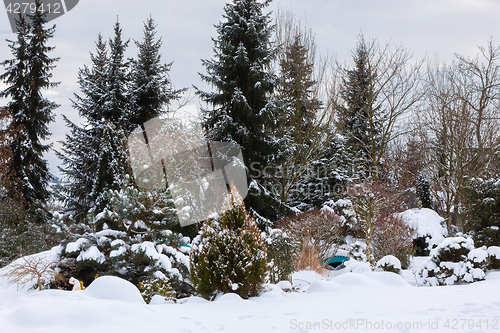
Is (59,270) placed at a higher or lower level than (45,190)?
lower

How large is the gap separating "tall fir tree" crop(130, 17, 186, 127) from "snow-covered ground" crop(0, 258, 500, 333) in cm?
1207

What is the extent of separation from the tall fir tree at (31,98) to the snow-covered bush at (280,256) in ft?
41.2

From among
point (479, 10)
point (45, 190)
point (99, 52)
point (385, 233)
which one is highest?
point (99, 52)

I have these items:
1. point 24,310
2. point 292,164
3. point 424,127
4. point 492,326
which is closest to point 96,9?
point 24,310

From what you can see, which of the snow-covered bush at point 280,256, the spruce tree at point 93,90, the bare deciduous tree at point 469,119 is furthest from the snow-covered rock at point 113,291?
the spruce tree at point 93,90

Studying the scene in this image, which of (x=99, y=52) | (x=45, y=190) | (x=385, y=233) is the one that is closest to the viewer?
(x=385, y=233)

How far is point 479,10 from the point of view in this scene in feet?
32.4

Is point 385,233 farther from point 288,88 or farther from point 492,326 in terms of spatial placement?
point 288,88

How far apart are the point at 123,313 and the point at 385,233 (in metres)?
7.57

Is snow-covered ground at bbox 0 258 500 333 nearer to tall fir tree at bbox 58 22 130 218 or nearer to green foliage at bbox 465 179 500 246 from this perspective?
green foliage at bbox 465 179 500 246

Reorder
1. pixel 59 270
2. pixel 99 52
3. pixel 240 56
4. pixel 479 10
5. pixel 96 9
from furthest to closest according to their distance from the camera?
pixel 99 52, pixel 240 56, pixel 479 10, pixel 59 270, pixel 96 9

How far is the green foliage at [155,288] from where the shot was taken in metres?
4.48

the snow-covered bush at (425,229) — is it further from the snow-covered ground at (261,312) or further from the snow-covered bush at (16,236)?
the snow-covered bush at (16,236)

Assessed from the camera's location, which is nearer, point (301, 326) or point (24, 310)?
point (24, 310)
